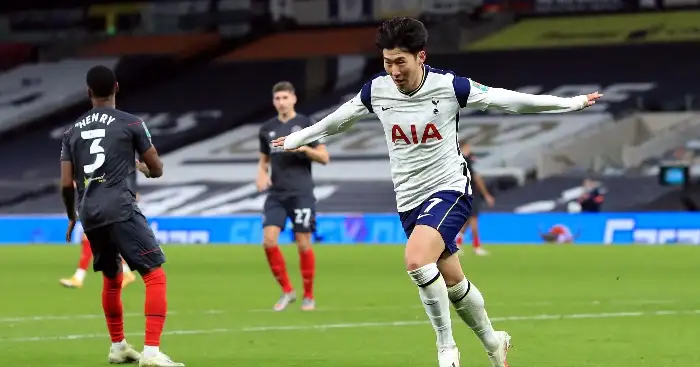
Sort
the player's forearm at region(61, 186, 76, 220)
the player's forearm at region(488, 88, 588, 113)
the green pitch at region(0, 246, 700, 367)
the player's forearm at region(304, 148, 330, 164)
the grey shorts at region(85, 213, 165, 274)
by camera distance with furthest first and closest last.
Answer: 1. the player's forearm at region(304, 148, 330, 164)
2. the green pitch at region(0, 246, 700, 367)
3. the player's forearm at region(61, 186, 76, 220)
4. the grey shorts at region(85, 213, 165, 274)
5. the player's forearm at region(488, 88, 588, 113)

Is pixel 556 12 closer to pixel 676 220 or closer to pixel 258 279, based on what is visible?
pixel 676 220

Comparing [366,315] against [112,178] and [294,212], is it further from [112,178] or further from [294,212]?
[112,178]

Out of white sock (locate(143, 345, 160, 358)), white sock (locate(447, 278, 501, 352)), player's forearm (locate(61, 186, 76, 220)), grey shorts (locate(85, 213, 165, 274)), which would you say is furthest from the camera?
player's forearm (locate(61, 186, 76, 220))

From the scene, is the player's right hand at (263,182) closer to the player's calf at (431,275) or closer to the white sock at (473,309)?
the white sock at (473,309)

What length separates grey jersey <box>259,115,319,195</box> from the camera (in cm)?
1401

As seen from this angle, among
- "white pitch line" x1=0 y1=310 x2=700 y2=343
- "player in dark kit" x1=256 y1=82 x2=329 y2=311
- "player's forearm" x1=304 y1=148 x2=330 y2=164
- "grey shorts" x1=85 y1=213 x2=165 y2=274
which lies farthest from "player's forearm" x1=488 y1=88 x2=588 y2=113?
"player in dark kit" x1=256 y1=82 x2=329 y2=311

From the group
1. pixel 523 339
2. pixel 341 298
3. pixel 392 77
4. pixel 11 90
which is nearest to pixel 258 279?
pixel 341 298

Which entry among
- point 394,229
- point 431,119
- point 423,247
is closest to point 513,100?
point 431,119

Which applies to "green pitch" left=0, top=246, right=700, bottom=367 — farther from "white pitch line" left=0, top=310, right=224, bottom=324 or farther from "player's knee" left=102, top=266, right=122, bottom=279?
"player's knee" left=102, top=266, right=122, bottom=279

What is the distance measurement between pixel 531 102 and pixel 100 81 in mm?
2942

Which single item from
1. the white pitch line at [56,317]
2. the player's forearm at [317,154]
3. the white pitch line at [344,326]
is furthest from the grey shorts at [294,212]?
the white pitch line at [344,326]

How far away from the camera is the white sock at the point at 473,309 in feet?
26.5

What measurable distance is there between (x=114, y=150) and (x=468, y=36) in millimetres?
33082

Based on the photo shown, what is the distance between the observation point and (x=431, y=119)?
801 centimetres
